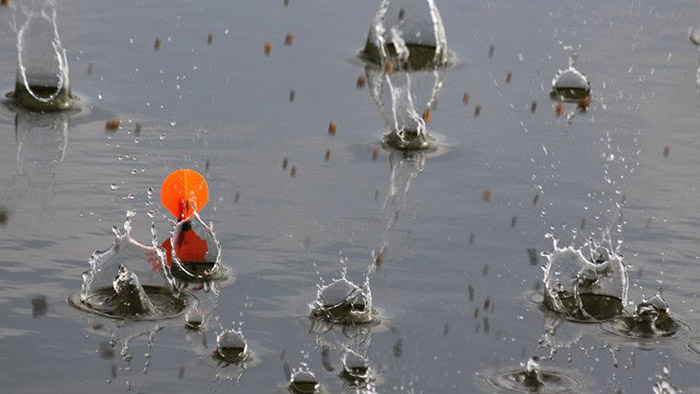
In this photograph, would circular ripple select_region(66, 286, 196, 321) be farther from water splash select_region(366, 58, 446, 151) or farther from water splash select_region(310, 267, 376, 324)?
water splash select_region(366, 58, 446, 151)

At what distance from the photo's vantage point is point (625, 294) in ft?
30.6

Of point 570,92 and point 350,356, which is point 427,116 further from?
point 350,356

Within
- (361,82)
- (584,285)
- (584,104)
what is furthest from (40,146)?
(584,104)

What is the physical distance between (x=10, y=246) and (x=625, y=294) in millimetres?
3246

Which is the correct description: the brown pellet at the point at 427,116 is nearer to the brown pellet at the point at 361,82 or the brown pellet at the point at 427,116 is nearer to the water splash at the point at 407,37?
the brown pellet at the point at 361,82

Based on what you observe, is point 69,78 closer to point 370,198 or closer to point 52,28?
point 52,28

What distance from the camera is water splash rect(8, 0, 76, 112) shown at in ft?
39.4

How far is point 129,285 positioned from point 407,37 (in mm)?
5431

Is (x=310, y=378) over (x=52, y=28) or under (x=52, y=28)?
under

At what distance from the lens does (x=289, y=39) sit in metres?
13.5

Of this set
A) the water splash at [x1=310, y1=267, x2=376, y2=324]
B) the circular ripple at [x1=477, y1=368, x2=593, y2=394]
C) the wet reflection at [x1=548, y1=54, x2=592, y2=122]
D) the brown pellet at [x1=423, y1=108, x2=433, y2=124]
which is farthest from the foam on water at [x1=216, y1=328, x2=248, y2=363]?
the wet reflection at [x1=548, y1=54, x2=592, y2=122]

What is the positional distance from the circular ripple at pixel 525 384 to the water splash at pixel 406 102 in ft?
10.9

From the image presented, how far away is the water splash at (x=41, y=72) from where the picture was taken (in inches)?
473

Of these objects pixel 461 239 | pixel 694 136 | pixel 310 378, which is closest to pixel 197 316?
pixel 310 378
